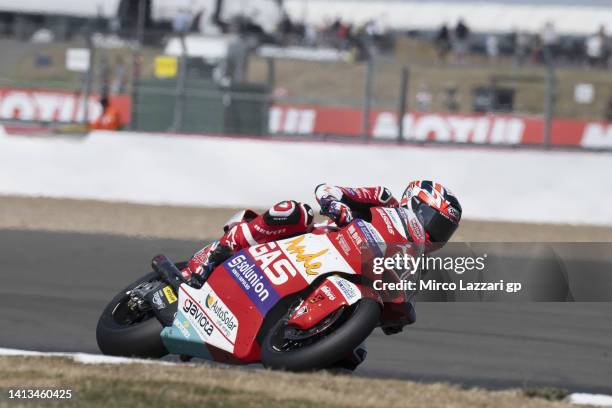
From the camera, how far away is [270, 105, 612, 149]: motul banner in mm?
17625

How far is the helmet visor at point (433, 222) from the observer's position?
656 cm

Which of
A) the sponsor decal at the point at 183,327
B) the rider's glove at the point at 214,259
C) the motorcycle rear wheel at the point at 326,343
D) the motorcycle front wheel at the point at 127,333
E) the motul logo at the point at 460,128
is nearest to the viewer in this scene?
the motorcycle rear wheel at the point at 326,343

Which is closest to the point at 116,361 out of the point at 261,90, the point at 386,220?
the point at 386,220

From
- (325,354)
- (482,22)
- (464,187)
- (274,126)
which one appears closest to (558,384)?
(325,354)

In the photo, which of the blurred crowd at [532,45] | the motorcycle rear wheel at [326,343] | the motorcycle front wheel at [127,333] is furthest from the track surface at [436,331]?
the blurred crowd at [532,45]

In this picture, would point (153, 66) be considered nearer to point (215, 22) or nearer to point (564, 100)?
point (564, 100)

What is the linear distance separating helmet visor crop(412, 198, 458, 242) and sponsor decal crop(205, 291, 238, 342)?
117 cm

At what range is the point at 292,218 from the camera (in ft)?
21.4

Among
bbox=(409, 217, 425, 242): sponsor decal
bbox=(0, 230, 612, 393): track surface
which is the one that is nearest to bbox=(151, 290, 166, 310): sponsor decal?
bbox=(0, 230, 612, 393): track surface

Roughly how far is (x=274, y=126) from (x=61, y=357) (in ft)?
38.9

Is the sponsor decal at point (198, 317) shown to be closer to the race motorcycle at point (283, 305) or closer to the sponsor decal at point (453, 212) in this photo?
the race motorcycle at point (283, 305)

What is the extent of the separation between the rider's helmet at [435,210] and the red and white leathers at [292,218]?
16cm

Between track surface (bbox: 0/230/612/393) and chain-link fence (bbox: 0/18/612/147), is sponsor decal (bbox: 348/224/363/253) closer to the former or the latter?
track surface (bbox: 0/230/612/393)

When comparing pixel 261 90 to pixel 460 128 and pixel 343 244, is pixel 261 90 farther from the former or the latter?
pixel 343 244
